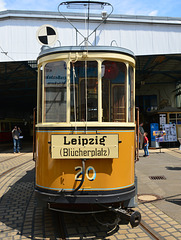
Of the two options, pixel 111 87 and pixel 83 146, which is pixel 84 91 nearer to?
pixel 111 87

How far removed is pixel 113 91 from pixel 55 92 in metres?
1.00

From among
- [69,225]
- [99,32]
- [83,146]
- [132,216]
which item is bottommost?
[69,225]

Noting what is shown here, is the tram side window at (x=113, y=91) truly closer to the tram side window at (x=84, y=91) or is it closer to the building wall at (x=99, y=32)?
the tram side window at (x=84, y=91)

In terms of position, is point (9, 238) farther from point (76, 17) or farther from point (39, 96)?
point (76, 17)

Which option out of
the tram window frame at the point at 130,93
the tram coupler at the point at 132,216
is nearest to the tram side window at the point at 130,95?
the tram window frame at the point at 130,93

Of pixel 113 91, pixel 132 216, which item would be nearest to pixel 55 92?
pixel 113 91

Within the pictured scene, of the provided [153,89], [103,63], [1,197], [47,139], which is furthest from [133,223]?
[153,89]

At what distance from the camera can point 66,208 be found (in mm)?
4707

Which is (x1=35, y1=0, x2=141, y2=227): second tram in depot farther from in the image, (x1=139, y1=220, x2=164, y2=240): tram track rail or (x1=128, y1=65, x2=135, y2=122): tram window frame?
(x1=139, y1=220, x2=164, y2=240): tram track rail

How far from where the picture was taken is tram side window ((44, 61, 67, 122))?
4.38m

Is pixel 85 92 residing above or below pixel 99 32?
below

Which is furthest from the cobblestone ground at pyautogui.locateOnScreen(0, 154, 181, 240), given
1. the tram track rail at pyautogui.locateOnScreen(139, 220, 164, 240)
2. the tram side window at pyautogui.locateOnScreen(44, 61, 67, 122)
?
the tram side window at pyautogui.locateOnScreen(44, 61, 67, 122)

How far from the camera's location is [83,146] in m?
4.08

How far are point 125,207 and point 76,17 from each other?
41.3ft
